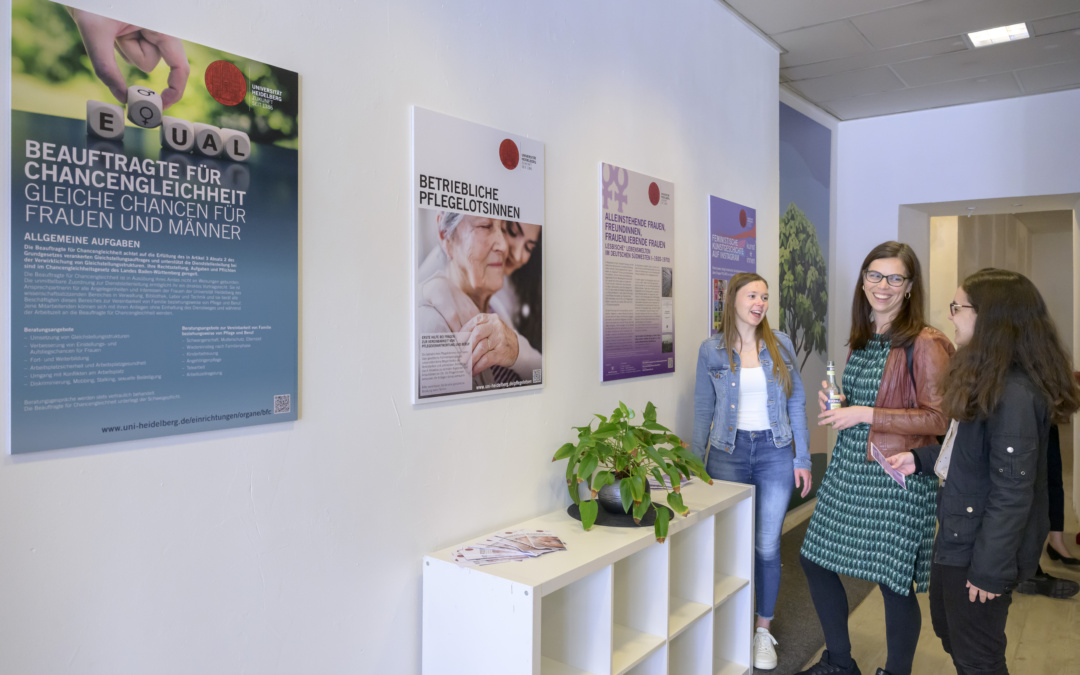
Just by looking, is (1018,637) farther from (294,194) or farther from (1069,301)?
(1069,301)

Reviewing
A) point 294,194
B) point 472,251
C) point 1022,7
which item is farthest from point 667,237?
point 1022,7

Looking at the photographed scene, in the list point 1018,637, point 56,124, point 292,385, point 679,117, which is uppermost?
point 679,117

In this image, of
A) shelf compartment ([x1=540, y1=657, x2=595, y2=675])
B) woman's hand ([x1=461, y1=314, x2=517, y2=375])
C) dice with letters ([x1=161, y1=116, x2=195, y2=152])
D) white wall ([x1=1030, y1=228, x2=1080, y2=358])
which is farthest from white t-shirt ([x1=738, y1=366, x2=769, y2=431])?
white wall ([x1=1030, y1=228, x2=1080, y2=358])

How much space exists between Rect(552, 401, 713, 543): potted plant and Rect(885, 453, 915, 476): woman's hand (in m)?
0.60

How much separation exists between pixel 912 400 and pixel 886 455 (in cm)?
20

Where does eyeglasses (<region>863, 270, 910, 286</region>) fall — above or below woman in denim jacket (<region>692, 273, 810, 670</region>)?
above

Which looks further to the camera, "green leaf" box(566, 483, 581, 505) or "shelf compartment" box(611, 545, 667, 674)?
"green leaf" box(566, 483, 581, 505)

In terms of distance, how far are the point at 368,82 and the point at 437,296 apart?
62 cm

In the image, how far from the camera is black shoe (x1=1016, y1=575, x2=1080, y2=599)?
3.81 m

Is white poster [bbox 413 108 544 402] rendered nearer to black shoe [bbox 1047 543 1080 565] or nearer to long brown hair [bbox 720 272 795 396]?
long brown hair [bbox 720 272 795 396]

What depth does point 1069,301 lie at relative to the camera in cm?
1020

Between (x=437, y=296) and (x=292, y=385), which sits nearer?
(x=292, y=385)

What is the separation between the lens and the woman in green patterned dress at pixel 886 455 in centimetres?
235

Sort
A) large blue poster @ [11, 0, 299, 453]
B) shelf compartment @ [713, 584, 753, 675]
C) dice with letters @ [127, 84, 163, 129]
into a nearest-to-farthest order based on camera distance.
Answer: large blue poster @ [11, 0, 299, 453], dice with letters @ [127, 84, 163, 129], shelf compartment @ [713, 584, 753, 675]
